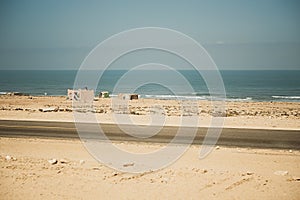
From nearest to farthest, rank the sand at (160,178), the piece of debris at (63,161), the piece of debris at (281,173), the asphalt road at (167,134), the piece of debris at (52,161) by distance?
the sand at (160,178) < the piece of debris at (281,173) < the piece of debris at (52,161) < the piece of debris at (63,161) < the asphalt road at (167,134)

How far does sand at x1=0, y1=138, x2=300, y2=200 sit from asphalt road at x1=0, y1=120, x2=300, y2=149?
200 centimetres

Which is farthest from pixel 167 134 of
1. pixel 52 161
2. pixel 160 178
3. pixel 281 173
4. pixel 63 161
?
pixel 281 173

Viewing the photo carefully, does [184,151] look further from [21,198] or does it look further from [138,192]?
[21,198]

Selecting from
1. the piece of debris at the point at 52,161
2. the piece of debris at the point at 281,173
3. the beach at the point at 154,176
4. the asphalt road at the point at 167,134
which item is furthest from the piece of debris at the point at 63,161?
the piece of debris at the point at 281,173

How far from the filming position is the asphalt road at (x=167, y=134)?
13.3 metres

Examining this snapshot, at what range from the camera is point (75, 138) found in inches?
553

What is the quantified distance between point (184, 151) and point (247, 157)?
2.08m

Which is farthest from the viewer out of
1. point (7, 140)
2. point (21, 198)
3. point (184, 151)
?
point (7, 140)

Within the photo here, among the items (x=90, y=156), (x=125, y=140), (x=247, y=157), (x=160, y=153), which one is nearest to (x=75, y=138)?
(x=125, y=140)

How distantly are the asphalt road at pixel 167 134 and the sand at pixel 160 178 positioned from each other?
2.00 metres

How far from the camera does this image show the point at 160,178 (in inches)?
334

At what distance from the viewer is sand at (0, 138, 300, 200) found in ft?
24.4

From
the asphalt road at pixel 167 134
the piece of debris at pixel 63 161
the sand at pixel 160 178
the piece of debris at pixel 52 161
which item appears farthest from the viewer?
the asphalt road at pixel 167 134

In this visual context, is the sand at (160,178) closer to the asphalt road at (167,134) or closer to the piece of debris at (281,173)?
the piece of debris at (281,173)
